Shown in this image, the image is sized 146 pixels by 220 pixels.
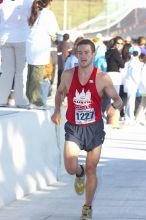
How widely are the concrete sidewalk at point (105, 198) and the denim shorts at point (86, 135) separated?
0.72 meters

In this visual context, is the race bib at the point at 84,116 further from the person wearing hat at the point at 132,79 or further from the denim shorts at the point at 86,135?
the person wearing hat at the point at 132,79

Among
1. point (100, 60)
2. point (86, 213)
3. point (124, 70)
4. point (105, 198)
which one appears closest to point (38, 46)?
point (105, 198)

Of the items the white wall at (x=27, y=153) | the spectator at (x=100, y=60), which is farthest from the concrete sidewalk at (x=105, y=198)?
the spectator at (x=100, y=60)

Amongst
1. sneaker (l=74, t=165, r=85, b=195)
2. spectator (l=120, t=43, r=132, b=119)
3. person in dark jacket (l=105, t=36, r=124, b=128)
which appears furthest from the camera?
spectator (l=120, t=43, r=132, b=119)

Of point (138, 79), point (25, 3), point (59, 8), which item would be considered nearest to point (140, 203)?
point (25, 3)

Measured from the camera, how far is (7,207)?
990cm

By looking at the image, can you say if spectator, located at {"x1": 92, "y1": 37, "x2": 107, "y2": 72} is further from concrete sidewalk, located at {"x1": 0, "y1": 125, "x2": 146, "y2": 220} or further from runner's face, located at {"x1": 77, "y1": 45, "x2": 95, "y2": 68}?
runner's face, located at {"x1": 77, "y1": 45, "x2": 95, "y2": 68}

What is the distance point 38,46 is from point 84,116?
3238 mm

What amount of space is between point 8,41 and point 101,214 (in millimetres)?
3481

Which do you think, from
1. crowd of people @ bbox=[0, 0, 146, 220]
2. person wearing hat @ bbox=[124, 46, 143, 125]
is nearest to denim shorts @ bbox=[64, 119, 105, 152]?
crowd of people @ bbox=[0, 0, 146, 220]

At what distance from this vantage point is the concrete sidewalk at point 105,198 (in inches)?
367

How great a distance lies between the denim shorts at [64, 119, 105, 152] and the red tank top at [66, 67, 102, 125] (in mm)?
54

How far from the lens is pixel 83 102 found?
29.3 ft

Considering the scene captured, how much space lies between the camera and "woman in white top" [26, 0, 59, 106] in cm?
1189
